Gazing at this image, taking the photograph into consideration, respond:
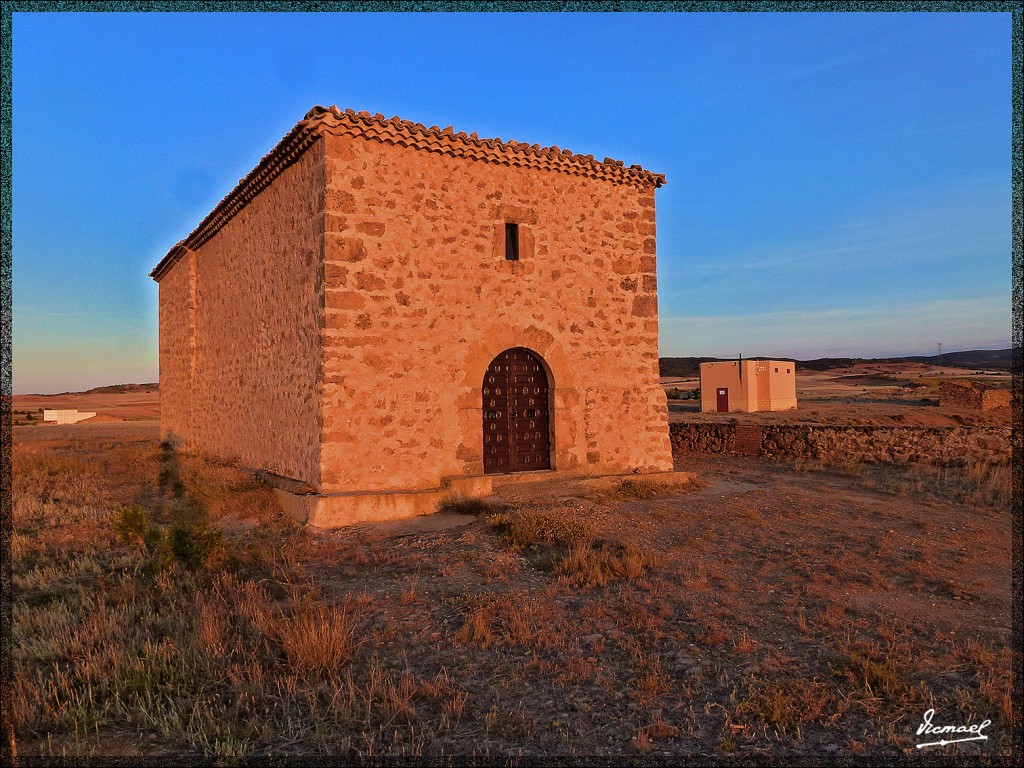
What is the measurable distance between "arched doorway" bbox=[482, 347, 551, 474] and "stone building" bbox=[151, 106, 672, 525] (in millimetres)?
27

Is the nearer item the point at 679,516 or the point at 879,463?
the point at 679,516

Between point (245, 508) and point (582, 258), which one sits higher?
point (582, 258)

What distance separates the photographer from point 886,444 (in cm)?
1382

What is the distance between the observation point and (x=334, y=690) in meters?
3.59

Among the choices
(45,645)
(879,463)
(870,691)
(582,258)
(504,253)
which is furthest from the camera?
(879,463)

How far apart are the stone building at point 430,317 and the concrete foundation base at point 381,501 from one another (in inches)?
1.1

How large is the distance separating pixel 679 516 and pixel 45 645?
6.88 meters

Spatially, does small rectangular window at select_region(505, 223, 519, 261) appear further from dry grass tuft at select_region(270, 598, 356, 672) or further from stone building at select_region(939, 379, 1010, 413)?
stone building at select_region(939, 379, 1010, 413)

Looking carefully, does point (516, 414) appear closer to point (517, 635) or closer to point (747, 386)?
point (517, 635)

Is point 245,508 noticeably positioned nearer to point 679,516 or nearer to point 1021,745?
point 679,516

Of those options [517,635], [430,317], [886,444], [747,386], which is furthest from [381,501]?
[747,386]

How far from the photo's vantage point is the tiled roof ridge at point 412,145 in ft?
26.8

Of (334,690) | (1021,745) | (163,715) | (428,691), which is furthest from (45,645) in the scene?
(1021,745)

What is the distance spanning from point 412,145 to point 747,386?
25.0 meters
